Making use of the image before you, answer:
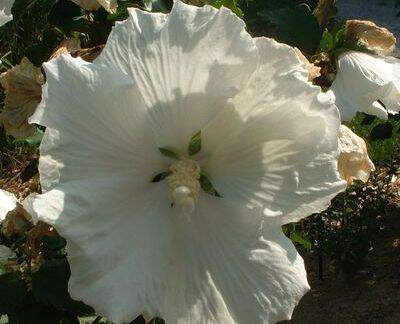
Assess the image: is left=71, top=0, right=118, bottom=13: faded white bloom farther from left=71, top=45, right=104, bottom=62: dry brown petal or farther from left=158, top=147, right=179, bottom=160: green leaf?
left=158, top=147, right=179, bottom=160: green leaf

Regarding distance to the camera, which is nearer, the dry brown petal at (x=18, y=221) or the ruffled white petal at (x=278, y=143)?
the ruffled white petal at (x=278, y=143)

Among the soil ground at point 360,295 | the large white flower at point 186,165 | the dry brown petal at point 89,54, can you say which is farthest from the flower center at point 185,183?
the soil ground at point 360,295

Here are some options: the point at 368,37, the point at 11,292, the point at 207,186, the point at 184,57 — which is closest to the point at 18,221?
the point at 11,292

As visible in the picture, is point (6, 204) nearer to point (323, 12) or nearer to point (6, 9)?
point (6, 9)

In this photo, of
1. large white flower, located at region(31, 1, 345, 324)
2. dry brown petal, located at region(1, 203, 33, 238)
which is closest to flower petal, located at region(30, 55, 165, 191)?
large white flower, located at region(31, 1, 345, 324)

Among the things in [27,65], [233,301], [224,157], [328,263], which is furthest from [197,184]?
[328,263]

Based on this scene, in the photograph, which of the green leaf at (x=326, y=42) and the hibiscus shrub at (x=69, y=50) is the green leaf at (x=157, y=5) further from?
the green leaf at (x=326, y=42)
